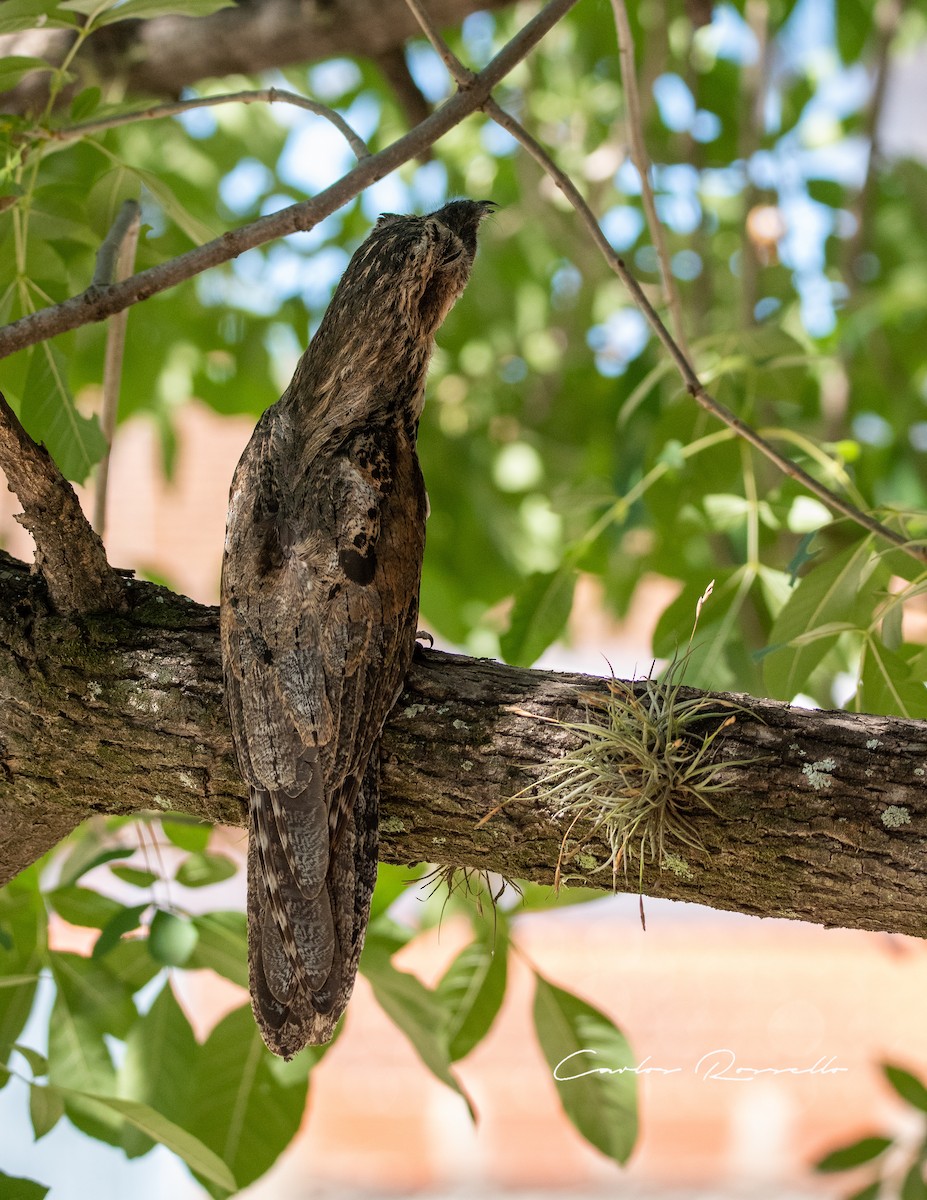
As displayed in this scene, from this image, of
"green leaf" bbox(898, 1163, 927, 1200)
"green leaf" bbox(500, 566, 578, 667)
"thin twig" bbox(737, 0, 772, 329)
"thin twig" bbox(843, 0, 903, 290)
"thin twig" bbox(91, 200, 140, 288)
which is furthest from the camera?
"thin twig" bbox(843, 0, 903, 290)

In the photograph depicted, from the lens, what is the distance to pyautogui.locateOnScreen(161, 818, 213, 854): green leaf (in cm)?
224

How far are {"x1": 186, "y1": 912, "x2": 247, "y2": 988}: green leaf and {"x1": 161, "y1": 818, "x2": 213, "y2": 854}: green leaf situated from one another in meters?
0.16

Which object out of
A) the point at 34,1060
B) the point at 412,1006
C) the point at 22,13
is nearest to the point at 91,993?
the point at 34,1060

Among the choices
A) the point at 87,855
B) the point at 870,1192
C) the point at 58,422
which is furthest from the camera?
the point at 870,1192

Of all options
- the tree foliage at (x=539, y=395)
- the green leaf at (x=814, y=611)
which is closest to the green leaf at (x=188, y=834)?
the tree foliage at (x=539, y=395)

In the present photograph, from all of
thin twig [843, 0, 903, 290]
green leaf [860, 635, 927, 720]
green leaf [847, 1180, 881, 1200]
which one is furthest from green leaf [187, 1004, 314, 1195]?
thin twig [843, 0, 903, 290]

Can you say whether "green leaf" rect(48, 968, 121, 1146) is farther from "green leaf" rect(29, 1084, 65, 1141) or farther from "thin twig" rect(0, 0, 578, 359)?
"thin twig" rect(0, 0, 578, 359)

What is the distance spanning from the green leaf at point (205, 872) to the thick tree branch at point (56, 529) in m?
0.58

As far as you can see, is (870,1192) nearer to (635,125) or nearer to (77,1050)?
(77,1050)

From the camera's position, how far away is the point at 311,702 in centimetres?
160

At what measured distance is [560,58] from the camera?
4.46 meters

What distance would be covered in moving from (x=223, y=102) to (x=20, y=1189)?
65.9 inches

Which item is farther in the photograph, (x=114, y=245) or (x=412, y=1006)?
(x=412, y=1006)

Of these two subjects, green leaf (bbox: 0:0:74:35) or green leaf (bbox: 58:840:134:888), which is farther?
green leaf (bbox: 58:840:134:888)
